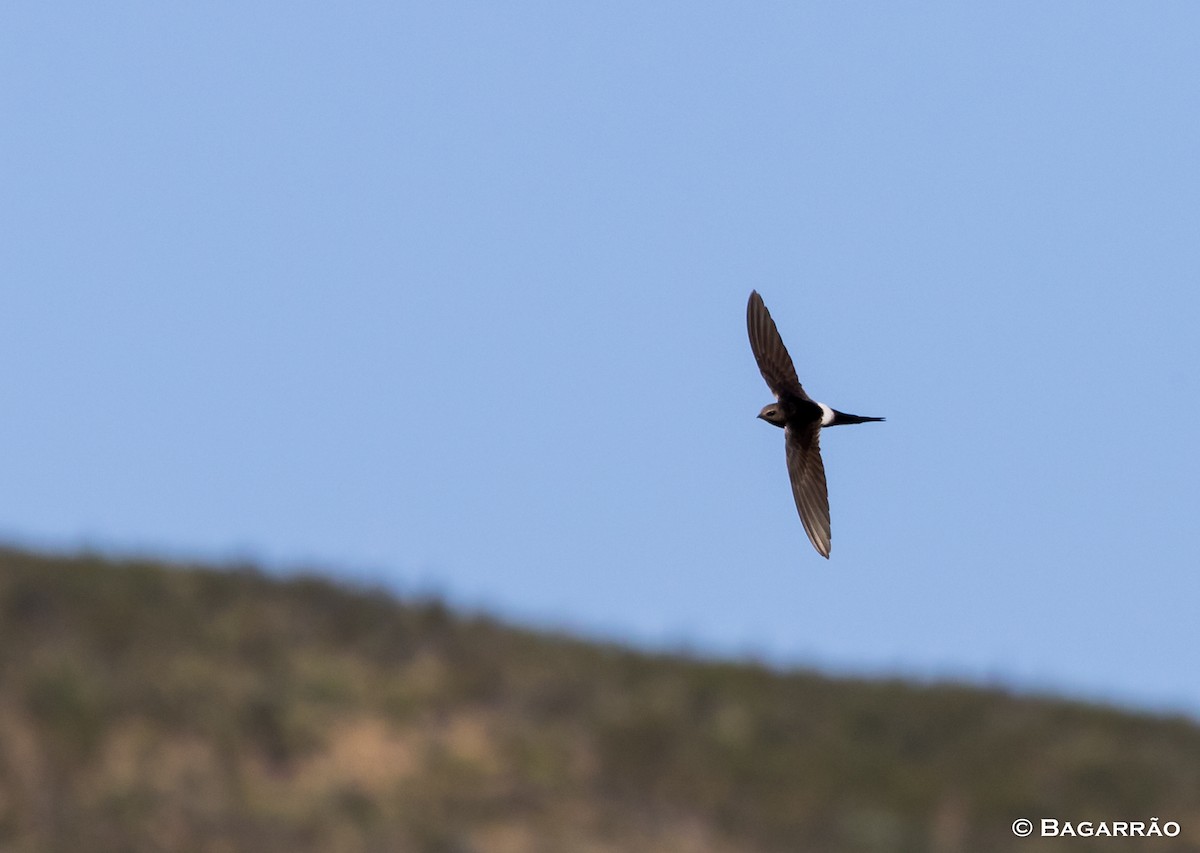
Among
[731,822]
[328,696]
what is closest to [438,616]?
[328,696]

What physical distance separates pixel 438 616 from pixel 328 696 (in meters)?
1.87

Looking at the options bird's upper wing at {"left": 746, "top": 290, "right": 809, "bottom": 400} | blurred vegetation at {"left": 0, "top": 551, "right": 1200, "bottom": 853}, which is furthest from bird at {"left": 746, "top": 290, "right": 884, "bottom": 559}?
blurred vegetation at {"left": 0, "top": 551, "right": 1200, "bottom": 853}

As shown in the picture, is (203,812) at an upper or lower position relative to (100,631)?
lower

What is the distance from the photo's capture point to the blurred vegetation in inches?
375

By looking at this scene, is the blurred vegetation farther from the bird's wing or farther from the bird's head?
the bird's head

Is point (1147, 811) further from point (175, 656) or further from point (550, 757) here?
point (175, 656)

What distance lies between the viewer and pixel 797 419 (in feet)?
65.5

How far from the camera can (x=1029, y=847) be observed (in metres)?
10.3

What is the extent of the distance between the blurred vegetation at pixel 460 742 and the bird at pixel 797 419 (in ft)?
22.6

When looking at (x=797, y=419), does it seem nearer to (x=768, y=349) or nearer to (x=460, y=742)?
(x=768, y=349)

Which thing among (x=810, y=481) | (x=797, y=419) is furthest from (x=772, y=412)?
(x=810, y=481)

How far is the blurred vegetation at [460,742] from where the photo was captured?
31.3ft

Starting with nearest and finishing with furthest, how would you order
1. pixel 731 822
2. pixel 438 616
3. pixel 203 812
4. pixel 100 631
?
pixel 203 812, pixel 731 822, pixel 100 631, pixel 438 616

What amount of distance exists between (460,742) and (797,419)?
404 inches
